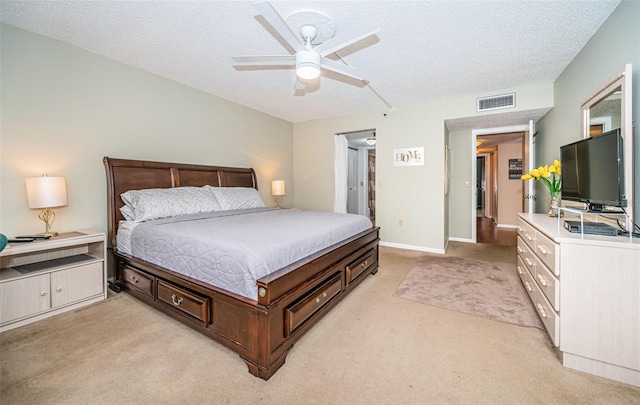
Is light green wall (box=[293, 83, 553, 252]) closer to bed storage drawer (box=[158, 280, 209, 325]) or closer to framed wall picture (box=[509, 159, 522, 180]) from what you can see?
framed wall picture (box=[509, 159, 522, 180])

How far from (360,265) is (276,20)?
7.54 ft

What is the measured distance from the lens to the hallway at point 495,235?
516 centimetres

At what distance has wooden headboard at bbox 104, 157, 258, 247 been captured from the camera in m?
2.84

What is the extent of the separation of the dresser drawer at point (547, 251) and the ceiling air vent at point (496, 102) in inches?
99.0

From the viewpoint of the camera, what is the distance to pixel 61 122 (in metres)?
2.61

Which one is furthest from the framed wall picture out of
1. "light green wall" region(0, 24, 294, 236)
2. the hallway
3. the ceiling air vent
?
"light green wall" region(0, 24, 294, 236)

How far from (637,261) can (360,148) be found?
20.3 ft

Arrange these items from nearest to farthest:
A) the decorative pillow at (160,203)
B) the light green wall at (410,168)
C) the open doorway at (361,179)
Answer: the decorative pillow at (160,203), the light green wall at (410,168), the open doorway at (361,179)

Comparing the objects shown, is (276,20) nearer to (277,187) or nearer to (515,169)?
(277,187)

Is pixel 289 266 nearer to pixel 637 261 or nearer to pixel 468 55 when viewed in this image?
pixel 637 261

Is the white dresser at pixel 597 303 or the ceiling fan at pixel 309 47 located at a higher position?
the ceiling fan at pixel 309 47

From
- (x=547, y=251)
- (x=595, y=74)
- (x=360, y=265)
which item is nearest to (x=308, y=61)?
(x=360, y=265)

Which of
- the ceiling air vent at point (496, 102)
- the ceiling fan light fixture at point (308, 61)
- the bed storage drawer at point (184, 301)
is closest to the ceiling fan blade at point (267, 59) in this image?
the ceiling fan light fixture at point (308, 61)

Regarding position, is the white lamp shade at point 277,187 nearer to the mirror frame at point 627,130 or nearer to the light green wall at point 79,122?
the light green wall at point 79,122
